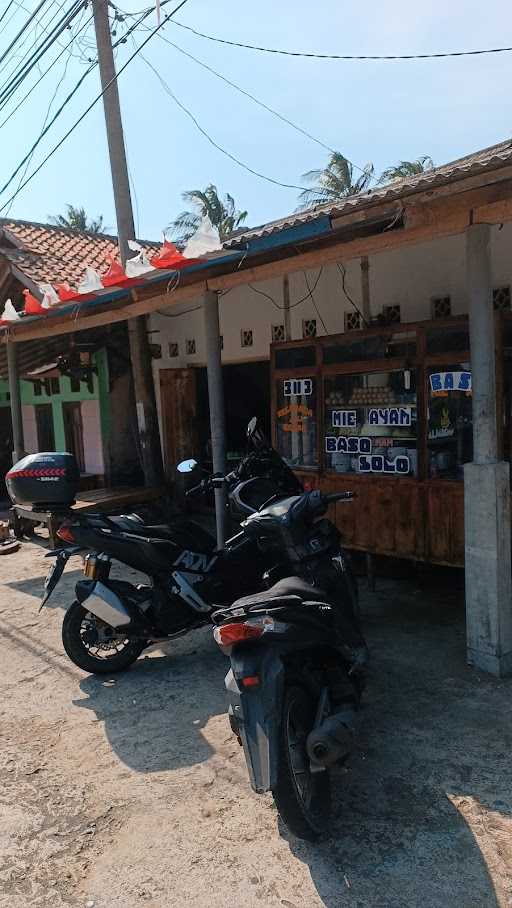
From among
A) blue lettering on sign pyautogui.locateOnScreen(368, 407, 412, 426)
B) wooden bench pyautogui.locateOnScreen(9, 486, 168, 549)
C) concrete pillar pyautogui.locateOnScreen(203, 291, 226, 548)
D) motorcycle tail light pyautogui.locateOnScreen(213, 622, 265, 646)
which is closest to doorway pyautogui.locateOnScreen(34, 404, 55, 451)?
wooden bench pyautogui.locateOnScreen(9, 486, 168, 549)

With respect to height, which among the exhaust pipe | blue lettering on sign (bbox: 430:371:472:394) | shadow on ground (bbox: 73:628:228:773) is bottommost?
shadow on ground (bbox: 73:628:228:773)

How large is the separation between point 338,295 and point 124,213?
11.3 ft

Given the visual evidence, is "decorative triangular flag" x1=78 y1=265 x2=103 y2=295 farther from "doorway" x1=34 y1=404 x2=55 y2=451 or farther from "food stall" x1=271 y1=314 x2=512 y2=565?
"doorway" x1=34 y1=404 x2=55 y2=451

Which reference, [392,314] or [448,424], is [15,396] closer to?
Answer: [392,314]

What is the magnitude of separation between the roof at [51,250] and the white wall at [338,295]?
1871 millimetres

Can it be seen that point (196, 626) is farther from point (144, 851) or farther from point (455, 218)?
point (455, 218)

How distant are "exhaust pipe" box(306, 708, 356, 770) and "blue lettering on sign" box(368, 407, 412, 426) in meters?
3.09

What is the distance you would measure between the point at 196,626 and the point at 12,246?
329 inches

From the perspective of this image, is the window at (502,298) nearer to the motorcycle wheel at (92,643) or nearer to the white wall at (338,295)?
the white wall at (338,295)

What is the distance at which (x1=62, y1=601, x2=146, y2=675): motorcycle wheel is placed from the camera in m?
4.19

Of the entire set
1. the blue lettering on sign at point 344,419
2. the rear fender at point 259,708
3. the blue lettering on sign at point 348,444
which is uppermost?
the blue lettering on sign at point 344,419

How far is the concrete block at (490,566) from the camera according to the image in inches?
147

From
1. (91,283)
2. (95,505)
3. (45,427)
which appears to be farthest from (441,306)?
(45,427)

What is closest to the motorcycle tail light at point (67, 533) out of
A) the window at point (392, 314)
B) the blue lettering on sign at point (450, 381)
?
the blue lettering on sign at point (450, 381)
